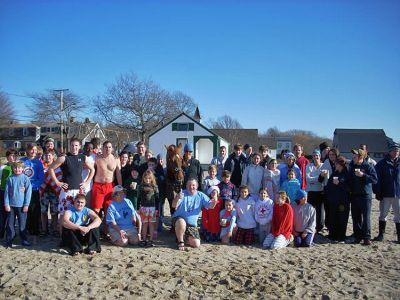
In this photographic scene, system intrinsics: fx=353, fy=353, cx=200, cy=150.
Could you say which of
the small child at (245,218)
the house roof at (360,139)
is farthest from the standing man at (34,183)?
the house roof at (360,139)

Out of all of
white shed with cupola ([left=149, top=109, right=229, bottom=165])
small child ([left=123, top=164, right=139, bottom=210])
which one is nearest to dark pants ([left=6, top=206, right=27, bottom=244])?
small child ([left=123, top=164, right=139, bottom=210])

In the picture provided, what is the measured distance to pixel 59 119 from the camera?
42.4m

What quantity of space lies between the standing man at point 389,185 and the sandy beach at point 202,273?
2.83 feet

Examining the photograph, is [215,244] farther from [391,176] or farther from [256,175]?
[391,176]

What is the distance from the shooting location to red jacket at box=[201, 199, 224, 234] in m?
7.25

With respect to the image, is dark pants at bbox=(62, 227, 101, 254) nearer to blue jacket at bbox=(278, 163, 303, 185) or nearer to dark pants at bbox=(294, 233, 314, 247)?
dark pants at bbox=(294, 233, 314, 247)

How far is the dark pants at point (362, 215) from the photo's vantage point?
280 inches

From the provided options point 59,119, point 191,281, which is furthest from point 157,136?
point 191,281

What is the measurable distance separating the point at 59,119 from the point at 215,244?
130 feet

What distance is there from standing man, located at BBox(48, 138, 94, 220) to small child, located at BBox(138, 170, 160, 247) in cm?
118

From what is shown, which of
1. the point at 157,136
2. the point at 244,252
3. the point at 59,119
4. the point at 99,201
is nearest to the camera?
the point at 244,252

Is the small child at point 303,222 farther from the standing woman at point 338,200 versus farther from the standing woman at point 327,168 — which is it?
the standing woman at point 327,168

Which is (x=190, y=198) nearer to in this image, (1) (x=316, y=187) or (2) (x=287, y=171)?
(2) (x=287, y=171)

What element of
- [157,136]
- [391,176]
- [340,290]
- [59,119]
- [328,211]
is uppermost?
[59,119]
